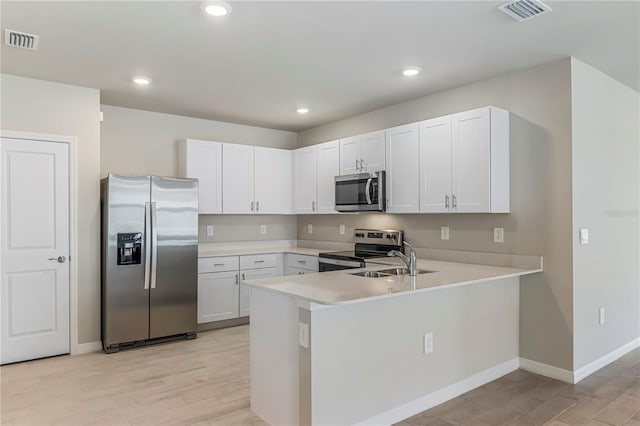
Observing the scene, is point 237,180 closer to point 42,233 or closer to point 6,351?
point 42,233

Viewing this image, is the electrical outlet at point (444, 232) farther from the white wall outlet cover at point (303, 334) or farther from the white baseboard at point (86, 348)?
the white baseboard at point (86, 348)

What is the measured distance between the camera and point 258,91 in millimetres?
4133

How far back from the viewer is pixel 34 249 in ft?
12.5

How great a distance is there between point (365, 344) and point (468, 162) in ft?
6.15

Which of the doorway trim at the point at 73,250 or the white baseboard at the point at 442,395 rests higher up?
the doorway trim at the point at 73,250

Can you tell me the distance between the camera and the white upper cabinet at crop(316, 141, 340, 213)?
496cm

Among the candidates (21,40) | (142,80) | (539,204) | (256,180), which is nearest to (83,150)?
(142,80)

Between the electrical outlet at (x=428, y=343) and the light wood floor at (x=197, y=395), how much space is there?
1.23ft

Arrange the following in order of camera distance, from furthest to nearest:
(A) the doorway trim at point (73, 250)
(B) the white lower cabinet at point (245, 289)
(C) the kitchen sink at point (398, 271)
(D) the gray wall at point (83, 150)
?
(B) the white lower cabinet at point (245, 289) < (A) the doorway trim at point (73, 250) < (D) the gray wall at point (83, 150) < (C) the kitchen sink at point (398, 271)

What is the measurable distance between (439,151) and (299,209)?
90.1 inches

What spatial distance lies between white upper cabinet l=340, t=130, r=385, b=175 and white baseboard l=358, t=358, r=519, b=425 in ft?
6.94

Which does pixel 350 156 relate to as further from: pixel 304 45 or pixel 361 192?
pixel 304 45

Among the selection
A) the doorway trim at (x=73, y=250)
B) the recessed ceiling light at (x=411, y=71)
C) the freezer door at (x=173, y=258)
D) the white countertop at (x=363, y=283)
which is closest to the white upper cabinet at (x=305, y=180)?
the freezer door at (x=173, y=258)

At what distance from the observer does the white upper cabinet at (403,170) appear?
13.1 ft
